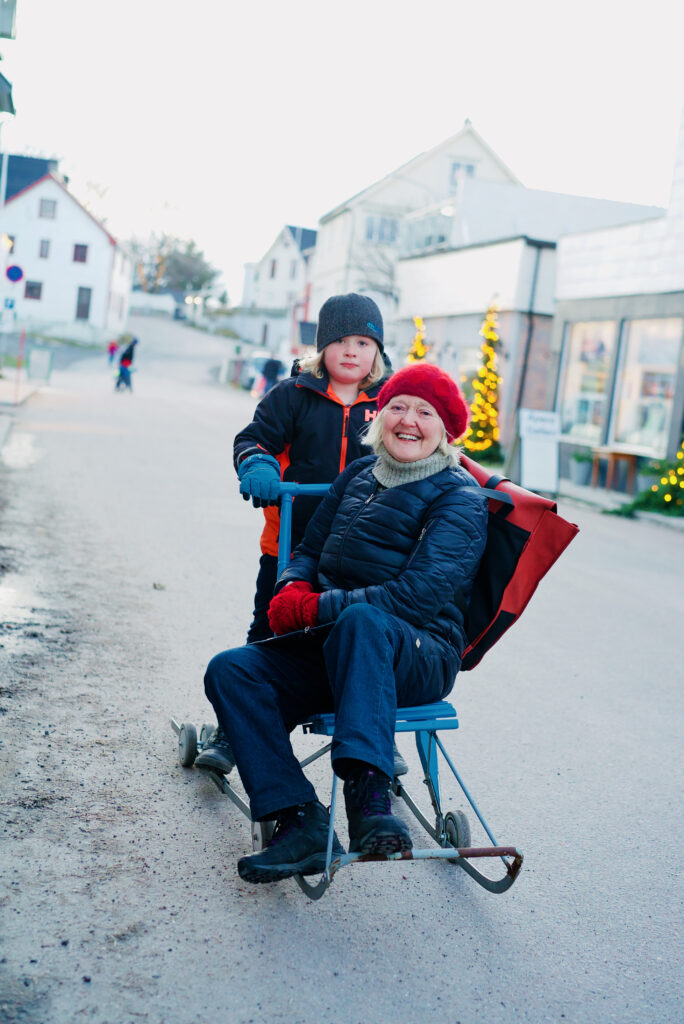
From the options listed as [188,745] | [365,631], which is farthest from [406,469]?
[188,745]

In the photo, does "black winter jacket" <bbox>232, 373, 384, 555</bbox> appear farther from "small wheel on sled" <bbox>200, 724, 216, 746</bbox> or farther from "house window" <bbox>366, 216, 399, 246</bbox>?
"house window" <bbox>366, 216, 399, 246</bbox>

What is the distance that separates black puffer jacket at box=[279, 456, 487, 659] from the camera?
141 inches

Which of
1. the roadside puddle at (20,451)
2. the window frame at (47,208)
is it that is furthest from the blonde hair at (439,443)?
the window frame at (47,208)

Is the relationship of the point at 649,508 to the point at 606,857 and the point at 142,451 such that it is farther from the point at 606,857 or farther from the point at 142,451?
the point at 606,857

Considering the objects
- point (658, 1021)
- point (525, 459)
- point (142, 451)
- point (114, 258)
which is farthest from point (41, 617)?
point (114, 258)

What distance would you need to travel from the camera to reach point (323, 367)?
4.57 m

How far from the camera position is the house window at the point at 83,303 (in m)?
78.4

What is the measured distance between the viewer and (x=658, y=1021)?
9.89 ft

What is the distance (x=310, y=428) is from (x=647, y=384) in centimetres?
1885

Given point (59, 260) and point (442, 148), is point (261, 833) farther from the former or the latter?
point (59, 260)

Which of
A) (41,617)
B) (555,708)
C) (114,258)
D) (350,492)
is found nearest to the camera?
(350,492)

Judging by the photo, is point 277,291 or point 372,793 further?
point 277,291

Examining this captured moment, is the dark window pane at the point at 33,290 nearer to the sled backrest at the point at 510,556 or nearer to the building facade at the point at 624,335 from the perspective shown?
the building facade at the point at 624,335

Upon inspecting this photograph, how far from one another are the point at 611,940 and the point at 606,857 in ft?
2.23
